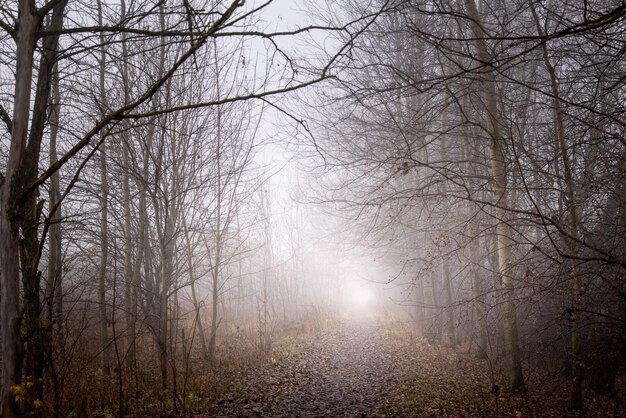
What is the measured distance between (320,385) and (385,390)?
133 centimetres

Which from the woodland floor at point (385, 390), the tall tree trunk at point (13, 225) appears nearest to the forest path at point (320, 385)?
the woodland floor at point (385, 390)

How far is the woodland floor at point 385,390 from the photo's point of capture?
5.75 meters

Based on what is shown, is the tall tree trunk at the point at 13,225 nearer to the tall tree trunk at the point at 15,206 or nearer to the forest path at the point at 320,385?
the tall tree trunk at the point at 15,206

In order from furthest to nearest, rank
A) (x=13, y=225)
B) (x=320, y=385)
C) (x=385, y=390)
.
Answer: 1. (x=320, y=385)
2. (x=385, y=390)
3. (x=13, y=225)

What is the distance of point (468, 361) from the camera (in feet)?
30.1

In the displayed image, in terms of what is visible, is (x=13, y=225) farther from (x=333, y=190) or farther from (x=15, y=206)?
(x=333, y=190)

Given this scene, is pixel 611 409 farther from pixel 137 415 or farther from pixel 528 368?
A: pixel 137 415

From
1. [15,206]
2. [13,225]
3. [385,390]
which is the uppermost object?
[15,206]

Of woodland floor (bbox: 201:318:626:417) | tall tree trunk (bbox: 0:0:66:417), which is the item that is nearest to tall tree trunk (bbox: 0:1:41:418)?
tall tree trunk (bbox: 0:0:66:417)

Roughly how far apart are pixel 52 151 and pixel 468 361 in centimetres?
1131

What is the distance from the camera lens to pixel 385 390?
7.14 meters

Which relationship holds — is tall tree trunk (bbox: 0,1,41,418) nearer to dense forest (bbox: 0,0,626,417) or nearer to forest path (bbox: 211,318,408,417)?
dense forest (bbox: 0,0,626,417)

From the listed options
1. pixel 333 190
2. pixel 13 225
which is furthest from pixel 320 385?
Answer: pixel 13 225

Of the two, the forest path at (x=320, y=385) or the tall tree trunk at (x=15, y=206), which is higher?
the tall tree trunk at (x=15, y=206)
